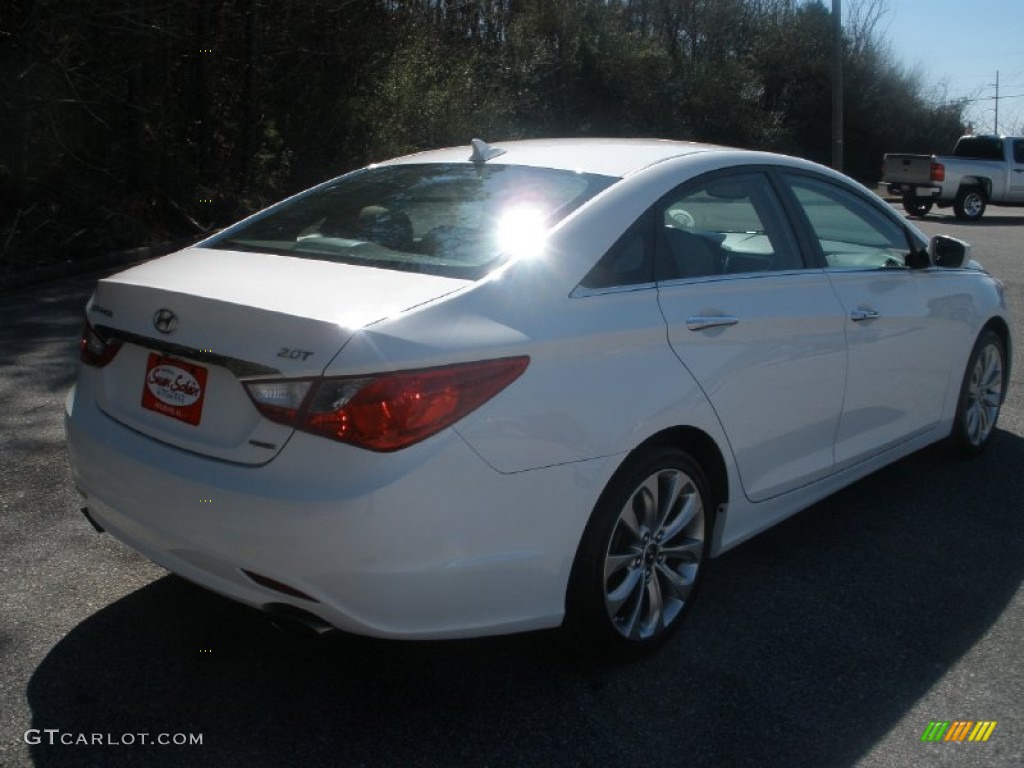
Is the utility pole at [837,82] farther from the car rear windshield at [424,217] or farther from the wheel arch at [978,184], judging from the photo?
the car rear windshield at [424,217]

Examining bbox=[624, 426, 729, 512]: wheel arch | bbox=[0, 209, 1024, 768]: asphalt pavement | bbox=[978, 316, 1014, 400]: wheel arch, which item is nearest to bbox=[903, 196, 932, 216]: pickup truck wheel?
bbox=[978, 316, 1014, 400]: wheel arch

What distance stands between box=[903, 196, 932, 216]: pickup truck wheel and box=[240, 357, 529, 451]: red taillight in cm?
2367

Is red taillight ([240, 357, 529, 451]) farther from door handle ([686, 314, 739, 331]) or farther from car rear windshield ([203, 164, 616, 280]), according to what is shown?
door handle ([686, 314, 739, 331])

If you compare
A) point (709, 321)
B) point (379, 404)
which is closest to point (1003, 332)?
point (709, 321)

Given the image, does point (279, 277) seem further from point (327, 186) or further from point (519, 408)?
point (327, 186)

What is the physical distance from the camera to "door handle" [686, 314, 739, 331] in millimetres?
3748

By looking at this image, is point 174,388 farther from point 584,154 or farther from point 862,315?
point 862,315

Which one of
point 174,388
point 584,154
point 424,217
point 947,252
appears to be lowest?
point 174,388

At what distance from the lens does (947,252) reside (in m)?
5.37

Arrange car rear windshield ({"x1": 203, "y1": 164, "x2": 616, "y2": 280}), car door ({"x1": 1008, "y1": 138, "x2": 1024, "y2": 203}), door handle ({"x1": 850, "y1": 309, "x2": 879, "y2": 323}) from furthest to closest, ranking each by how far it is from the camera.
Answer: car door ({"x1": 1008, "y1": 138, "x2": 1024, "y2": 203}) → door handle ({"x1": 850, "y1": 309, "x2": 879, "y2": 323}) → car rear windshield ({"x1": 203, "y1": 164, "x2": 616, "y2": 280})

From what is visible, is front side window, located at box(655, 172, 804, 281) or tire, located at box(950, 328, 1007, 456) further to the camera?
tire, located at box(950, 328, 1007, 456)

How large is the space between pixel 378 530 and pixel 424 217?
1.37 meters

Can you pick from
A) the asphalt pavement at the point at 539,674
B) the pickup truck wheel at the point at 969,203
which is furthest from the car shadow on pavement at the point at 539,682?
the pickup truck wheel at the point at 969,203

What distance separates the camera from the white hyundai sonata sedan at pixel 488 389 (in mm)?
2996
